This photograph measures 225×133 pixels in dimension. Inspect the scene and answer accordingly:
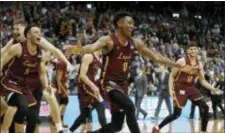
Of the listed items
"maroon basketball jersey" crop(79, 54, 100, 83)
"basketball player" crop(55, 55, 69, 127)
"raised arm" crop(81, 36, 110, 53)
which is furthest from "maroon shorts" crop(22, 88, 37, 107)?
"basketball player" crop(55, 55, 69, 127)

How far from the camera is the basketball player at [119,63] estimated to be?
286 inches

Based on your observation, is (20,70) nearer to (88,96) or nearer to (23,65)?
(23,65)

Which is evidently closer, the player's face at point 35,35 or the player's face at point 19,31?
the player's face at point 35,35

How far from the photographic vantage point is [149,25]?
27.8 m

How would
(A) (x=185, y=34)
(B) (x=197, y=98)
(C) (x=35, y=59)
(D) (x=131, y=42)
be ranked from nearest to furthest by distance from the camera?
(D) (x=131, y=42)
(C) (x=35, y=59)
(B) (x=197, y=98)
(A) (x=185, y=34)

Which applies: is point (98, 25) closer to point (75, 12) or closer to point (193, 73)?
point (75, 12)

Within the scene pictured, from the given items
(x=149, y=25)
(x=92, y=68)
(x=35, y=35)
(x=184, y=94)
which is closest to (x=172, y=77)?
(x=184, y=94)

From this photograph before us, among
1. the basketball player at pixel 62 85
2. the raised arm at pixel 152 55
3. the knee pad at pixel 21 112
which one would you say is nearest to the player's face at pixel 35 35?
the knee pad at pixel 21 112

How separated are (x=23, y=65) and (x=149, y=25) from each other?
2016cm

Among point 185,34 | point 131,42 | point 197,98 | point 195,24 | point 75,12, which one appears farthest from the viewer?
point 195,24

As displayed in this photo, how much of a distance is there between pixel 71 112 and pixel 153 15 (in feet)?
48.5

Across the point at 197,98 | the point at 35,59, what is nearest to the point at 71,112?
the point at 197,98

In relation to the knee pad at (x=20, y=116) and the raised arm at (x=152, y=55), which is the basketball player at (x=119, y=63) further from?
the knee pad at (x=20, y=116)

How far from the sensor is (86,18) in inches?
990
